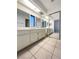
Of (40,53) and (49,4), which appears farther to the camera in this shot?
(49,4)

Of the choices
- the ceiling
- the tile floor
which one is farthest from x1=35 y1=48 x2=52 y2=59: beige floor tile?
the ceiling

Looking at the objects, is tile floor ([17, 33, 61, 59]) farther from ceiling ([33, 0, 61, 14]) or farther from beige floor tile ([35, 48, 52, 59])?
ceiling ([33, 0, 61, 14])

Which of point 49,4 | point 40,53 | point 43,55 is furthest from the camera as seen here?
point 49,4

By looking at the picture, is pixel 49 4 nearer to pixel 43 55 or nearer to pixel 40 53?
pixel 40 53

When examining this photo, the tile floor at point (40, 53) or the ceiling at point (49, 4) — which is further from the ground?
the ceiling at point (49, 4)

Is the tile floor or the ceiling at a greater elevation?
the ceiling

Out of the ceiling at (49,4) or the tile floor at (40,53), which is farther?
the ceiling at (49,4)

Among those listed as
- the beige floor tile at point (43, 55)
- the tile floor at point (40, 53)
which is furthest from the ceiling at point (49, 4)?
the beige floor tile at point (43, 55)

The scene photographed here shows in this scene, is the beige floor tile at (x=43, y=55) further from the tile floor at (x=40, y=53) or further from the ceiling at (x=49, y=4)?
the ceiling at (x=49, y=4)

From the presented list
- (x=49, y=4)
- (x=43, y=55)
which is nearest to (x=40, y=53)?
(x=43, y=55)

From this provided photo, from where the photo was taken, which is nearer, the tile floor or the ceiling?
the tile floor
